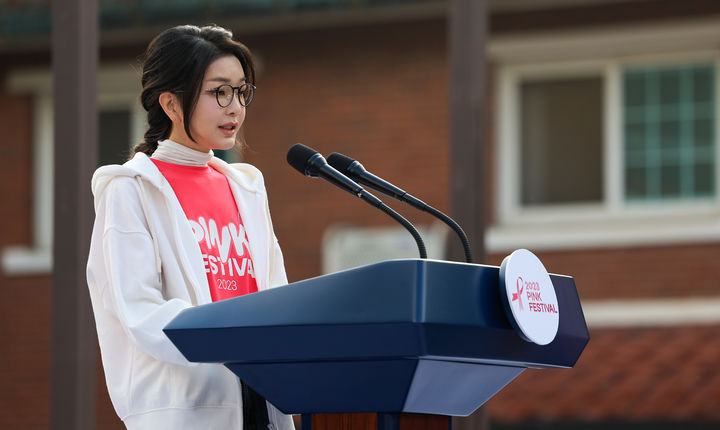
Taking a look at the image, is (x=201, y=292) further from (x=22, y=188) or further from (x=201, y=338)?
(x=22, y=188)

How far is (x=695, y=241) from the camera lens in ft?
29.8

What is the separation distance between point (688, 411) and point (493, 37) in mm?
3137

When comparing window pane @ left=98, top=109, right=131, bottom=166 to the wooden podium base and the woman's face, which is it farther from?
the wooden podium base

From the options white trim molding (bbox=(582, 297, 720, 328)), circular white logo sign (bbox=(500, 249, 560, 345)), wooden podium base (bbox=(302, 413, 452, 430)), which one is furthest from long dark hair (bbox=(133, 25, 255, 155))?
white trim molding (bbox=(582, 297, 720, 328))

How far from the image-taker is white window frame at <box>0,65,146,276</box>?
34.7ft

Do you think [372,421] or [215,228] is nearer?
[372,421]

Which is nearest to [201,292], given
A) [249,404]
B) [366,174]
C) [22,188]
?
[249,404]

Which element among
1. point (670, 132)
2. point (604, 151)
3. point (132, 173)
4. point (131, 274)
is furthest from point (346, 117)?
point (131, 274)

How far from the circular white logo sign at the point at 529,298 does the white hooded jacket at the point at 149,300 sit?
59 centimetres

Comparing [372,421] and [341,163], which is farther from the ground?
[341,163]

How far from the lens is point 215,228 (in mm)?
2566

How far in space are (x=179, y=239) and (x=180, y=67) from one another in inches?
14.1

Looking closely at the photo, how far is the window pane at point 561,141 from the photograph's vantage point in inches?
378

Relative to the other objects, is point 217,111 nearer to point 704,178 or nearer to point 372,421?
point 372,421
